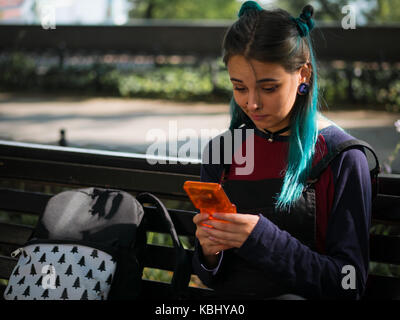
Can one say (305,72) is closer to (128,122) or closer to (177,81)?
(128,122)

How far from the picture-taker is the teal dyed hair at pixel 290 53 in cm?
159

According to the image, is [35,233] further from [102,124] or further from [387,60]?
[387,60]

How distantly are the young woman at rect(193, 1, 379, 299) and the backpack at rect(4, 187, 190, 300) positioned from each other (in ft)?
1.21

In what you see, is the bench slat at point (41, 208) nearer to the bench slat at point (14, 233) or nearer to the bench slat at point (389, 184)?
the bench slat at point (14, 233)

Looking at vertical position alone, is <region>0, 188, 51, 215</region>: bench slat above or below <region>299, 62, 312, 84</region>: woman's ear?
below

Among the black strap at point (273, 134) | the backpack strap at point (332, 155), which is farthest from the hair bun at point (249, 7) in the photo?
the backpack strap at point (332, 155)

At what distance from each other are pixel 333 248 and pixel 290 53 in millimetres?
628

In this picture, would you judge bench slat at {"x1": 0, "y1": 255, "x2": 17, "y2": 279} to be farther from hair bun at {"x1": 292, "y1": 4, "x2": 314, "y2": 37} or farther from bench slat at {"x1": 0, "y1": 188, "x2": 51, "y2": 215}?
hair bun at {"x1": 292, "y1": 4, "x2": 314, "y2": 37}

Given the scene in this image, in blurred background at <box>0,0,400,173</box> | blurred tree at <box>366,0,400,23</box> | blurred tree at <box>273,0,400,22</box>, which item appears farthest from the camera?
blurred tree at <box>366,0,400,23</box>

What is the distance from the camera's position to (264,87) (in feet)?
5.30

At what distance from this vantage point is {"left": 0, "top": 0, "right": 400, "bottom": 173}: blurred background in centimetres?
624

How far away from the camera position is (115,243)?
2039 millimetres

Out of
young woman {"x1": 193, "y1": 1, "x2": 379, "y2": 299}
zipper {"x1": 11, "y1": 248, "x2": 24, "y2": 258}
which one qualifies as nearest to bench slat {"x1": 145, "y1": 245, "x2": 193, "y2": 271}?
young woman {"x1": 193, "y1": 1, "x2": 379, "y2": 299}

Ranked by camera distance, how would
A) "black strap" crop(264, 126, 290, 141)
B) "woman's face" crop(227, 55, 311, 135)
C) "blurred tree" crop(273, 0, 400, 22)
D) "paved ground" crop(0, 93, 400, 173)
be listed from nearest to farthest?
1. "woman's face" crop(227, 55, 311, 135)
2. "black strap" crop(264, 126, 290, 141)
3. "paved ground" crop(0, 93, 400, 173)
4. "blurred tree" crop(273, 0, 400, 22)
